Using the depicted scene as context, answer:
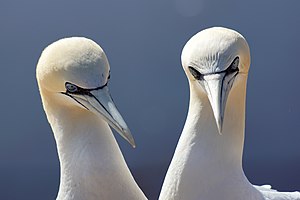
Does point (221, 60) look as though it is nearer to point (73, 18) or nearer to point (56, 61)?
point (56, 61)

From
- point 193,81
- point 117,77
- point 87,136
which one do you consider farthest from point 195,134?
point 117,77

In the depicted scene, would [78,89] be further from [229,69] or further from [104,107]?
[229,69]

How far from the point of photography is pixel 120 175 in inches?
70.6

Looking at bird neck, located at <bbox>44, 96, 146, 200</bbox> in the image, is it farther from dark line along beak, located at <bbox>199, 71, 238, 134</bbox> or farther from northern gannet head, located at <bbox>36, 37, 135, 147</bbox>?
dark line along beak, located at <bbox>199, 71, 238, 134</bbox>

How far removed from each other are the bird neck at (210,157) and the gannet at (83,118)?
14cm

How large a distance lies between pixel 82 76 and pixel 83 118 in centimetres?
16

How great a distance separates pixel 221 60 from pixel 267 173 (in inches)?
61.6

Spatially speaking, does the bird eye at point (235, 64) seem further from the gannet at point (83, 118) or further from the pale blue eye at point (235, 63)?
the gannet at point (83, 118)

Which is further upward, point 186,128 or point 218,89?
point 218,89

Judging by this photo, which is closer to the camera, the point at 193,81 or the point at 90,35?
the point at 193,81

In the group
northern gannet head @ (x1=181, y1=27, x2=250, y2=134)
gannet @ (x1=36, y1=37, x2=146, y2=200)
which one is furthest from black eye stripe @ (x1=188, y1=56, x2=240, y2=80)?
gannet @ (x1=36, y1=37, x2=146, y2=200)

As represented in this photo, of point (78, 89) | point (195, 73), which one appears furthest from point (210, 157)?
point (78, 89)

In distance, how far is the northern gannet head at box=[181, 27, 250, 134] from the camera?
1620 millimetres

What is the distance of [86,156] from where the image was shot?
1756 mm
